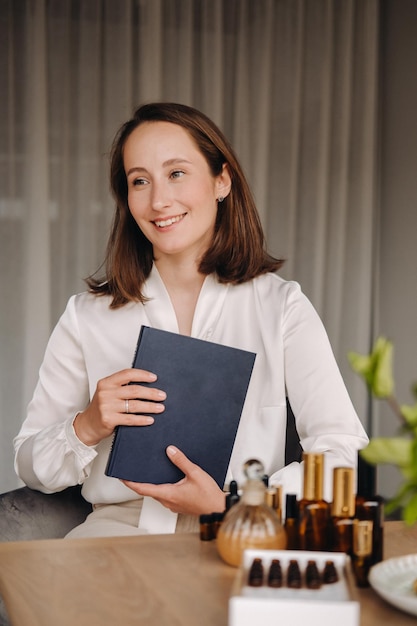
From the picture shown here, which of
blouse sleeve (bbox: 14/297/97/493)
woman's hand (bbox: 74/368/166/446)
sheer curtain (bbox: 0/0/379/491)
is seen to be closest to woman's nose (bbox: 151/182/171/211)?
blouse sleeve (bbox: 14/297/97/493)

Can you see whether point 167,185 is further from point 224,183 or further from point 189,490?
point 189,490

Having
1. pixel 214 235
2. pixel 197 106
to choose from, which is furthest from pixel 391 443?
pixel 197 106

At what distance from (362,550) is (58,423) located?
97 centimetres

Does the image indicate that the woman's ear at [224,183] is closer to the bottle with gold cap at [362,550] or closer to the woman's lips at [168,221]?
the woman's lips at [168,221]

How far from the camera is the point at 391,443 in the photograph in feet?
3.23

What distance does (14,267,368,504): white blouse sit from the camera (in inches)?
76.4

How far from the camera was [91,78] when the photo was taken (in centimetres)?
423

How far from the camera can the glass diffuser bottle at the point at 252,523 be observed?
4.16 feet

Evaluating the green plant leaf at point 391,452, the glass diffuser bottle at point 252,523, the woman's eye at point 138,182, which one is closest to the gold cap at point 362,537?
the glass diffuser bottle at point 252,523

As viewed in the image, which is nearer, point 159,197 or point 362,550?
point 362,550

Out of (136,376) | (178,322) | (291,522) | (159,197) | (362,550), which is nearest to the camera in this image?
(362,550)

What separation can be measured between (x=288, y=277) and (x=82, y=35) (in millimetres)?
1580

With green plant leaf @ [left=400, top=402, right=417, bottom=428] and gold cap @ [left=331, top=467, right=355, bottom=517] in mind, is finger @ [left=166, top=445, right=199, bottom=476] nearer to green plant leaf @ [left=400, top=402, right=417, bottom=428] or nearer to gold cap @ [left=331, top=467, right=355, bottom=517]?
gold cap @ [left=331, top=467, right=355, bottom=517]

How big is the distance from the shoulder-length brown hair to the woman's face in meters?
0.04
